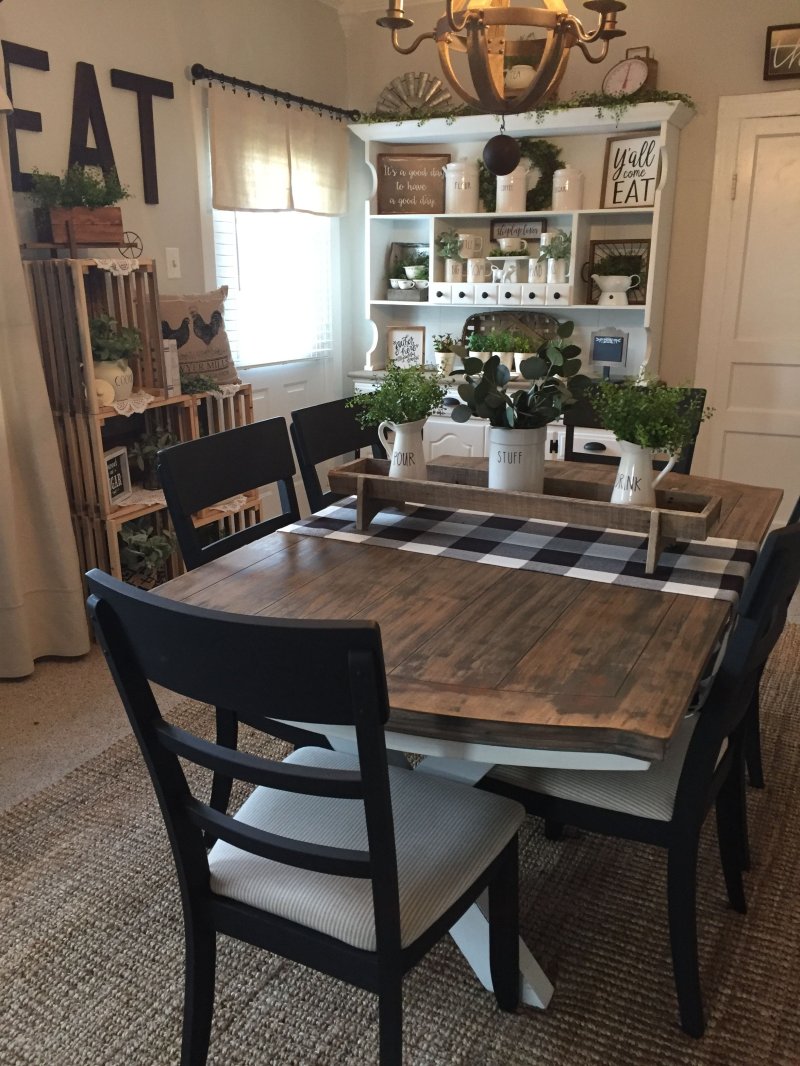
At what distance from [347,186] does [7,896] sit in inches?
149

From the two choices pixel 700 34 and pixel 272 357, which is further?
pixel 272 357

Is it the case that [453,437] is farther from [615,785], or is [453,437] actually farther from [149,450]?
[615,785]

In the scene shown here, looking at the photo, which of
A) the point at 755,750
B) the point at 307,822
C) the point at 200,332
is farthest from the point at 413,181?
the point at 307,822

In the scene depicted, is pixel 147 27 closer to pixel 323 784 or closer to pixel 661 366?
pixel 661 366

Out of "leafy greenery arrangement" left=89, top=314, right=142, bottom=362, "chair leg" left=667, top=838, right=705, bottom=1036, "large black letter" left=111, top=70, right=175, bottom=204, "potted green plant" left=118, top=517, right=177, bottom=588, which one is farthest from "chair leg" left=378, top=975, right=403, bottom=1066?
"large black letter" left=111, top=70, right=175, bottom=204

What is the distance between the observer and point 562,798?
5.00ft

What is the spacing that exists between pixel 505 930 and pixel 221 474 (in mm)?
1201

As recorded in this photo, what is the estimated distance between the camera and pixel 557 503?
186cm

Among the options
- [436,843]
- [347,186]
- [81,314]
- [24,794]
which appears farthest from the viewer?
[347,186]

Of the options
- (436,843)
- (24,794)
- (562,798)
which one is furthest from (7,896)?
(562,798)

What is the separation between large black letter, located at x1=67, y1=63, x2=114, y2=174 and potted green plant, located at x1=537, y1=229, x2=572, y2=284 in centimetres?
198

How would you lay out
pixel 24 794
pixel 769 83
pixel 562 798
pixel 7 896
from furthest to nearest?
pixel 769 83, pixel 24 794, pixel 7 896, pixel 562 798

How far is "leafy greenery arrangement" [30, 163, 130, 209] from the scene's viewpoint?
2.83 m

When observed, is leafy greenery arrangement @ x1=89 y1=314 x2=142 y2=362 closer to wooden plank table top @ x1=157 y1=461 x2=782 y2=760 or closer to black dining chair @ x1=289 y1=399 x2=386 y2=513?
black dining chair @ x1=289 y1=399 x2=386 y2=513
